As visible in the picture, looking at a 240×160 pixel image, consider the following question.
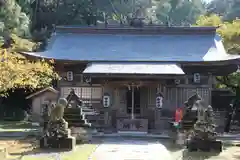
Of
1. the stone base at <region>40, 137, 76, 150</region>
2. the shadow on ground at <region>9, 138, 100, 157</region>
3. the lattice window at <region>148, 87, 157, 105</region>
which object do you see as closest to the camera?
the shadow on ground at <region>9, 138, 100, 157</region>

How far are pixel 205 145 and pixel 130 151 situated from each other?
3102mm

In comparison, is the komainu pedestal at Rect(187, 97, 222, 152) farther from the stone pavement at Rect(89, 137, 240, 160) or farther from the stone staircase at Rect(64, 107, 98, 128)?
the stone staircase at Rect(64, 107, 98, 128)

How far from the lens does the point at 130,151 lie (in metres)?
15.8

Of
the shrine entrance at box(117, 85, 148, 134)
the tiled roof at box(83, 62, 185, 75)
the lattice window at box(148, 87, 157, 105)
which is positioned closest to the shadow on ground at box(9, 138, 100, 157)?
the shrine entrance at box(117, 85, 148, 134)

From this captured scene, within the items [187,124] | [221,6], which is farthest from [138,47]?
[221,6]

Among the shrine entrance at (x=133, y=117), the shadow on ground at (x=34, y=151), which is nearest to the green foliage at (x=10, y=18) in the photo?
the shrine entrance at (x=133, y=117)

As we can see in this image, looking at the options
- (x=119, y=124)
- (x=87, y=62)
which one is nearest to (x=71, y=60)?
(x=87, y=62)

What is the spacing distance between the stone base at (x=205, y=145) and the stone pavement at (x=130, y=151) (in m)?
1.07

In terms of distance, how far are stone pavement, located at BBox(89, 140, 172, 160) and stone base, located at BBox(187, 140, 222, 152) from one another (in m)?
1.07

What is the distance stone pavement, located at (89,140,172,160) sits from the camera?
14.3 meters

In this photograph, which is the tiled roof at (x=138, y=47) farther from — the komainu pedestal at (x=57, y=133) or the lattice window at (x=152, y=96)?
the komainu pedestal at (x=57, y=133)

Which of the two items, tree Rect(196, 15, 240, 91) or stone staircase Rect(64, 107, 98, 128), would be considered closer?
stone staircase Rect(64, 107, 98, 128)

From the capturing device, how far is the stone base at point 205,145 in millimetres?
15602

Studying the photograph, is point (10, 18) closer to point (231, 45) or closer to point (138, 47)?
point (138, 47)
